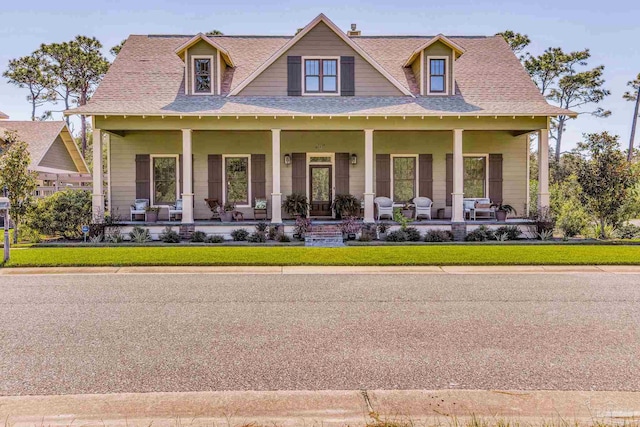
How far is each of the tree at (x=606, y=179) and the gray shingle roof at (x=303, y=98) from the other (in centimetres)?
175

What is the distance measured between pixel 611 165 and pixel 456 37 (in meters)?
8.89

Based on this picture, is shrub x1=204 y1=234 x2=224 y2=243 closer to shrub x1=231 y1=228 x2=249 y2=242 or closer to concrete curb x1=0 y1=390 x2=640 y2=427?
shrub x1=231 y1=228 x2=249 y2=242

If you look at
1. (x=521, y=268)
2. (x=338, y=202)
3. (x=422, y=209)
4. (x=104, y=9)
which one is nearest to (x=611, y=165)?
(x=422, y=209)

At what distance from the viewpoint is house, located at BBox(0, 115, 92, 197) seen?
75.6 ft

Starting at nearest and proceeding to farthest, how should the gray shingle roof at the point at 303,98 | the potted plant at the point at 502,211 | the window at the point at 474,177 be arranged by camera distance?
the gray shingle roof at the point at 303,98, the potted plant at the point at 502,211, the window at the point at 474,177

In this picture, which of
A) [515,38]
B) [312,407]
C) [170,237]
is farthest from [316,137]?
[515,38]

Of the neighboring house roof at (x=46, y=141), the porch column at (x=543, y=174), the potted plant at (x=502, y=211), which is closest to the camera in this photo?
the porch column at (x=543, y=174)

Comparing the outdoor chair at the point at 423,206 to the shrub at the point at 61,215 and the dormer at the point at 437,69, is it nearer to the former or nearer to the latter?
the dormer at the point at 437,69

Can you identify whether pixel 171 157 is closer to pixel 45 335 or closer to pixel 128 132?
pixel 128 132

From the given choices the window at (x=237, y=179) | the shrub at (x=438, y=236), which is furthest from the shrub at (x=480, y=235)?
the window at (x=237, y=179)

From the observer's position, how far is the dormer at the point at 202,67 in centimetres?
1622

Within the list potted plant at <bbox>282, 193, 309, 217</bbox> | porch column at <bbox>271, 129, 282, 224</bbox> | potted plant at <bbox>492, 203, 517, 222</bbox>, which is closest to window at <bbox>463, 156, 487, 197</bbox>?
potted plant at <bbox>492, 203, 517, 222</bbox>

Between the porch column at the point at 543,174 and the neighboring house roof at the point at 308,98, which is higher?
the neighboring house roof at the point at 308,98

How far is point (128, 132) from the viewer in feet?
53.9
